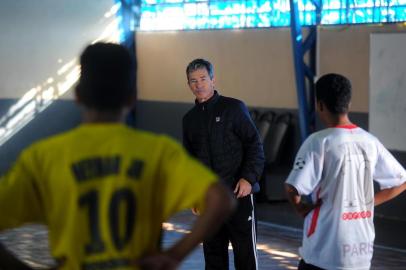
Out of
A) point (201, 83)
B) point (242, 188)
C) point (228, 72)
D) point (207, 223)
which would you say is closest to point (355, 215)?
point (207, 223)

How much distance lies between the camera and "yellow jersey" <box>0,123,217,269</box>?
7.43 ft

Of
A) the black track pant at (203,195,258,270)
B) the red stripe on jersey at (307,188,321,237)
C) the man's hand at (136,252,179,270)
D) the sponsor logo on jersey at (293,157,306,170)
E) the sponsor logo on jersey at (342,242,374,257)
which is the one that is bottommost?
the black track pant at (203,195,258,270)

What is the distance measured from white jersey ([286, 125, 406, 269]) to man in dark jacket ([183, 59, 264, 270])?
1.67m

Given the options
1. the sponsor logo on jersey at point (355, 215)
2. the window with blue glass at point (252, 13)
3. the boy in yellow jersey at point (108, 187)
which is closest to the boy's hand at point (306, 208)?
the sponsor logo on jersey at point (355, 215)

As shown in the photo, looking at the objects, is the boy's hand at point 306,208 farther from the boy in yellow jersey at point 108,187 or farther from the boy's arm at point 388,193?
the boy in yellow jersey at point 108,187

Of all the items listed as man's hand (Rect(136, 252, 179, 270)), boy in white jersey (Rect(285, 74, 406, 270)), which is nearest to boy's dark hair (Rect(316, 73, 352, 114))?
boy in white jersey (Rect(285, 74, 406, 270))

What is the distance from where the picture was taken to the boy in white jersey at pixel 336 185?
12.0 feet

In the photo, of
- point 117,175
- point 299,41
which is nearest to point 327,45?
point 299,41

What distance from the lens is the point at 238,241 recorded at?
5.40 metres

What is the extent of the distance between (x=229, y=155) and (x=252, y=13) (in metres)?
6.36

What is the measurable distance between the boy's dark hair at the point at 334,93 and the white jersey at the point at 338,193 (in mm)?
93

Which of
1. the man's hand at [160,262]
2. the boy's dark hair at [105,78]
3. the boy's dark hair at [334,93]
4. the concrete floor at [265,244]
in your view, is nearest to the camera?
the man's hand at [160,262]

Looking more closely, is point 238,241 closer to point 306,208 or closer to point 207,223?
point 306,208

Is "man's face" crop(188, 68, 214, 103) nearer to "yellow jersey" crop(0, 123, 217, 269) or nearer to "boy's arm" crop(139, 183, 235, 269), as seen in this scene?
"yellow jersey" crop(0, 123, 217, 269)
